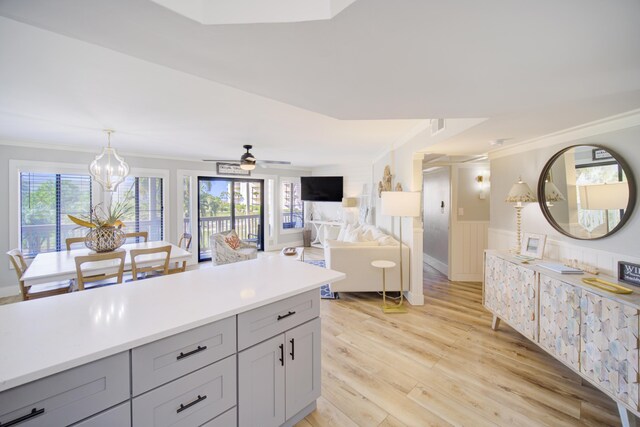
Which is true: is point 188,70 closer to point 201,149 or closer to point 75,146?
point 201,149

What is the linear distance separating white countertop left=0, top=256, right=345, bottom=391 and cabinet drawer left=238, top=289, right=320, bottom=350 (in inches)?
2.8

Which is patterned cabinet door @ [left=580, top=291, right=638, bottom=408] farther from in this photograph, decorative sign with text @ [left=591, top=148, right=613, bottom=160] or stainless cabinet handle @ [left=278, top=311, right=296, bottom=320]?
stainless cabinet handle @ [left=278, top=311, right=296, bottom=320]

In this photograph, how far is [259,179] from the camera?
23.3ft

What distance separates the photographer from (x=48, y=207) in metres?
4.30

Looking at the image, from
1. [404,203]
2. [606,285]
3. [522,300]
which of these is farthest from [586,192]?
[404,203]

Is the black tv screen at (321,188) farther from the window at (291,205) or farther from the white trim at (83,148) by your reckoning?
the white trim at (83,148)

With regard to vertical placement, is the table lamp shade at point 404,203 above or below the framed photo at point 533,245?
above

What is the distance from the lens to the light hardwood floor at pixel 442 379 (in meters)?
1.76

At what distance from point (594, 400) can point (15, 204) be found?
7280 millimetres

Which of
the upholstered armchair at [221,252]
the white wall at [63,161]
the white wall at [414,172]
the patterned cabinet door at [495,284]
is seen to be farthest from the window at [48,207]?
the patterned cabinet door at [495,284]

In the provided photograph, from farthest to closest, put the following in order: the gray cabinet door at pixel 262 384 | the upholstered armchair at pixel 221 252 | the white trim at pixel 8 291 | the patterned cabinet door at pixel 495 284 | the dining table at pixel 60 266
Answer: the upholstered armchair at pixel 221 252 → the white trim at pixel 8 291 → the patterned cabinet door at pixel 495 284 → the dining table at pixel 60 266 → the gray cabinet door at pixel 262 384

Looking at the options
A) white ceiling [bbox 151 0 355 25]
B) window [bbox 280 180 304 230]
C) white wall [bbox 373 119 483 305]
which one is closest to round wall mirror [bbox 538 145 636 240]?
white wall [bbox 373 119 483 305]

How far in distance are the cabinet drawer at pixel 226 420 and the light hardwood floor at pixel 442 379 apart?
569mm

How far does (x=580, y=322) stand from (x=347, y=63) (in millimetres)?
2406
